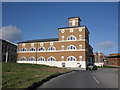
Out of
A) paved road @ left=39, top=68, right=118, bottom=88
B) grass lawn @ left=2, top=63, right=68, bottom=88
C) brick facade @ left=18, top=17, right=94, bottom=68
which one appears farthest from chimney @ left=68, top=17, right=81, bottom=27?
paved road @ left=39, top=68, right=118, bottom=88

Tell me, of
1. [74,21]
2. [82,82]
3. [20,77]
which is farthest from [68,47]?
[20,77]

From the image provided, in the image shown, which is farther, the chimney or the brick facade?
the chimney

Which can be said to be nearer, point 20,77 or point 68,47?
point 20,77

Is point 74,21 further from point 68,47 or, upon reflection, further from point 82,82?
point 82,82

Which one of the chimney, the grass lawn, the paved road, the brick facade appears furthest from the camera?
the chimney

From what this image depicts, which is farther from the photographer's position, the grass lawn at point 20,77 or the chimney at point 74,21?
the chimney at point 74,21

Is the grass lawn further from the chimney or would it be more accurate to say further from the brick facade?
the chimney

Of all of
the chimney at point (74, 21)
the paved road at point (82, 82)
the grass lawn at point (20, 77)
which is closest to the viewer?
the grass lawn at point (20, 77)

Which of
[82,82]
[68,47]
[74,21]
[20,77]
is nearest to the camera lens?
[82,82]

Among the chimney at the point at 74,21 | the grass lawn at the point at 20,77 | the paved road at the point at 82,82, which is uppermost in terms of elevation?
the chimney at the point at 74,21

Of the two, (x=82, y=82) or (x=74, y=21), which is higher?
(x=74, y=21)

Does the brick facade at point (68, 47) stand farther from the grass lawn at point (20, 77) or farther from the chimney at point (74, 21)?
the grass lawn at point (20, 77)

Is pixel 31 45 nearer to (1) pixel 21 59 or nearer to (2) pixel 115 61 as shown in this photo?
(1) pixel 21 59

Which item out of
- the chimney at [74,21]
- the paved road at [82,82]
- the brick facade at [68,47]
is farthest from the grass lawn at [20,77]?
the chimney at [74,21]
